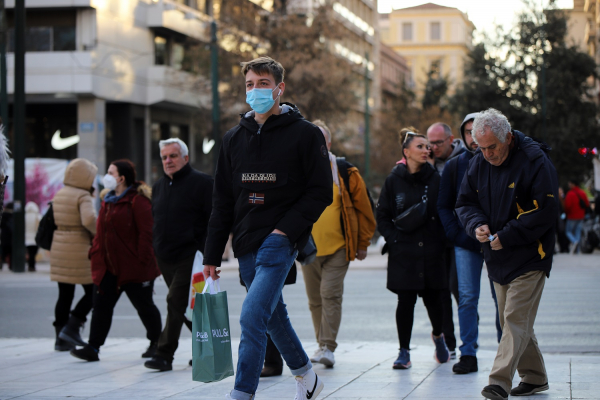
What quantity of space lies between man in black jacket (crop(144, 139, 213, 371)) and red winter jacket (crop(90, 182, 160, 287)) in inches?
16.0

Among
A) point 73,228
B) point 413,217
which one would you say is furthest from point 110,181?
point 413,217

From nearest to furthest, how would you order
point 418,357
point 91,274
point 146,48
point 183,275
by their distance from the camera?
point 183,275, point 418,357, point 91,274, point 146,48

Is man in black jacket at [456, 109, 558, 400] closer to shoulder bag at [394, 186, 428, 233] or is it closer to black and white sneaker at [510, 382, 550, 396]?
black and white sneaker at [510, 382, 550, 396]

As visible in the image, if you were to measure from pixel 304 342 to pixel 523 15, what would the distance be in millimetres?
33415

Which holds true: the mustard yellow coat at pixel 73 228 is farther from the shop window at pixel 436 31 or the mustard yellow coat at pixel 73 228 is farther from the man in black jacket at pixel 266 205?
the shop window at pixel 436 31

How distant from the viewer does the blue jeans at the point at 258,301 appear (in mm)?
5012

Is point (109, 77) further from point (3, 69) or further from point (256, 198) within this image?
point (256, 198)

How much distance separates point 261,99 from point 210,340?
1479mm

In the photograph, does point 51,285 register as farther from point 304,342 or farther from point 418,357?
point 418,357

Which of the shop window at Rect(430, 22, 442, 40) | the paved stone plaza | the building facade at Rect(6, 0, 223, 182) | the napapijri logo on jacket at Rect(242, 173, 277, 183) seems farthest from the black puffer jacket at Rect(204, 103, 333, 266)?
the shop window at Rect(430, 22, 442, 40)

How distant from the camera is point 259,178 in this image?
5.21 metres

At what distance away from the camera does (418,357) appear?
8.12 m

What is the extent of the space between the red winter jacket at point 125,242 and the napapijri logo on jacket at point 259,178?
315 cm

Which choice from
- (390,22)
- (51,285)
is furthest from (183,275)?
(390,22)
